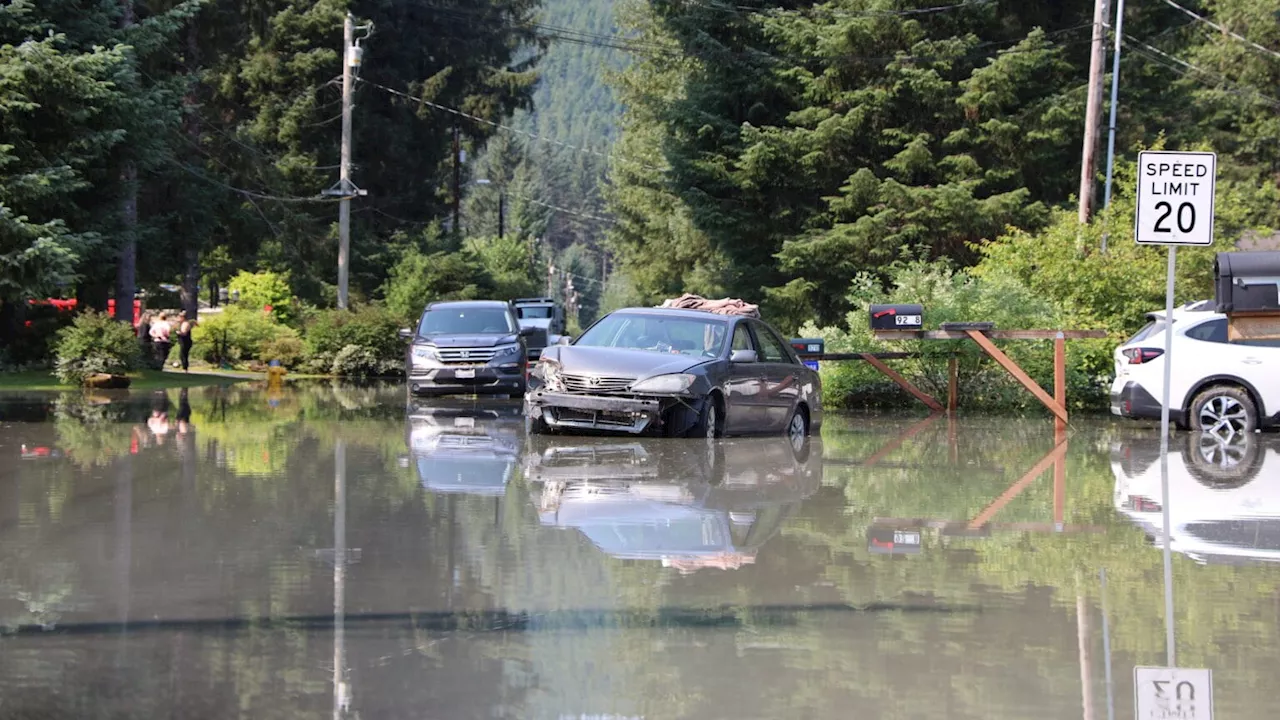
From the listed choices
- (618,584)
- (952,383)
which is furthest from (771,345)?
(618,584)

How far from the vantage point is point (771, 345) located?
1970 centimetres

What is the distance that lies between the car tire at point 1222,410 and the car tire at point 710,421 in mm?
6185

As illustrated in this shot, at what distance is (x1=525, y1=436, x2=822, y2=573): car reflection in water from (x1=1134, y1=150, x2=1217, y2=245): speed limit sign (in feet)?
13.6

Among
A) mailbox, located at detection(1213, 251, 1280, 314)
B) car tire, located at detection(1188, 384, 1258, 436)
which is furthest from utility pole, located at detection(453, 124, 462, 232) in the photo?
mailbox, located at detection(1213, 251, 1280, 314)

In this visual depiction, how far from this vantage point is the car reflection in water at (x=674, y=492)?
32.8ft

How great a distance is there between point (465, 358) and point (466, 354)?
0.08 meters

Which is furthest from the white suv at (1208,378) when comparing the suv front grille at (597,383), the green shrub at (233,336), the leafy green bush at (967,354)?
the green shrub at (233,336)

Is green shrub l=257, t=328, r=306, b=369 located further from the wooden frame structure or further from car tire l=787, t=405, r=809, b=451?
car tire l=787, t=405, r=809, b=451

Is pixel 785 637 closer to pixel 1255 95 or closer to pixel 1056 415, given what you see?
pixel 1056 415

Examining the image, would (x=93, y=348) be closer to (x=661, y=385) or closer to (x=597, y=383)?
(x=597, y=383)

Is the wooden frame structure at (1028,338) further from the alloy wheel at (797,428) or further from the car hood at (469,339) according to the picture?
the car hood at (469,339)

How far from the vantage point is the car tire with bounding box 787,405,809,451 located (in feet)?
63.4

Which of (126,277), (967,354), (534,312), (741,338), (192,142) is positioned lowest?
(967,354)

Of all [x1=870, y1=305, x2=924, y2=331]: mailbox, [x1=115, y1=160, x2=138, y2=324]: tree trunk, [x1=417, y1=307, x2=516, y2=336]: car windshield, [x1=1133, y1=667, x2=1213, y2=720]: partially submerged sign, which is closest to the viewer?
[x1=1133, y1=667, x2=1213, y2=720]: partially submerged sign
